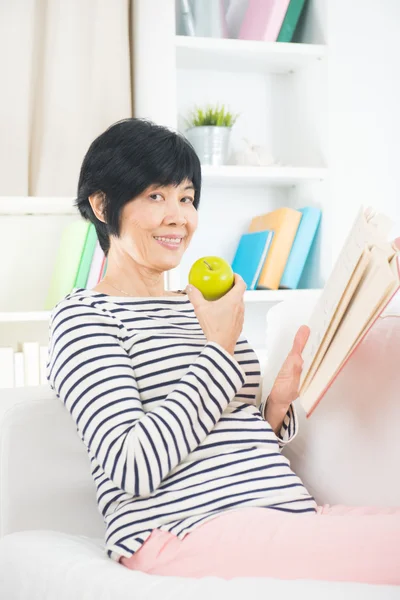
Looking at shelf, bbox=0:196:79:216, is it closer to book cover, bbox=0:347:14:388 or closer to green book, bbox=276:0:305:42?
book cover, bbox=0:347:14:388

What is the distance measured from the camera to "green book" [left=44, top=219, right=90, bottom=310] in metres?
2.14

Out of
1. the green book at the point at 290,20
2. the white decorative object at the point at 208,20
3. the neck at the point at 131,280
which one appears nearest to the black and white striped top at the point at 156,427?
the neck at the point at 131,280

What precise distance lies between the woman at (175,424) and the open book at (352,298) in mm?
138

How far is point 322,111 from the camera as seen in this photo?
230 cm

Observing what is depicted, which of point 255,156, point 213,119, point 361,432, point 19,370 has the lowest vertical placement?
point 19,370

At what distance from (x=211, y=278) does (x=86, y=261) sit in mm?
1060

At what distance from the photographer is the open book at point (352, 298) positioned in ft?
2.79

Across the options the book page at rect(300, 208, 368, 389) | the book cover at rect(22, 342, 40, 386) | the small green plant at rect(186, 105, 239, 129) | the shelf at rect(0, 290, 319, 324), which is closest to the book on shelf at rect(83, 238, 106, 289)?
the shelf at rect(0, 290, 319, 324)

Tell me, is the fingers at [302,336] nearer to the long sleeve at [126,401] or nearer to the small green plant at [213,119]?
the long sleeve at [126,401]

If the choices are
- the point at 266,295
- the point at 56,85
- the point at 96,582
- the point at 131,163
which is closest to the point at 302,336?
the point at 131,163

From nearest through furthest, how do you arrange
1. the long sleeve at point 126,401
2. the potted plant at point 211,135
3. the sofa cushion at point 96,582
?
the sofa cushion at point 96,582, the long sleeve at point 126,401, the potted plant at point 211,135

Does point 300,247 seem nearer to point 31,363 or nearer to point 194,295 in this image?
point 31,363

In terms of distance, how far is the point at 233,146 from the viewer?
2465 millimetres

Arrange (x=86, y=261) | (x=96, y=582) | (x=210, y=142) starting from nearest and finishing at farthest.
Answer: (x=96, y=582)
(x=86, y=261)
(x=210, y=142)
